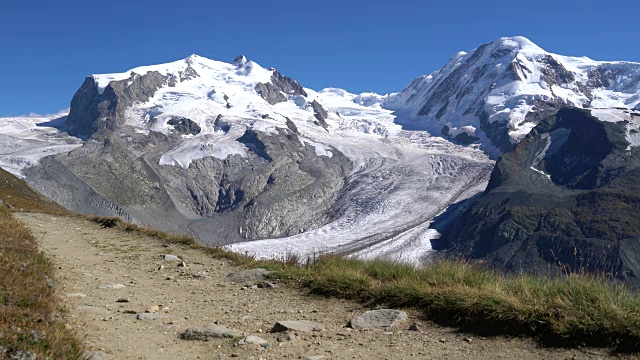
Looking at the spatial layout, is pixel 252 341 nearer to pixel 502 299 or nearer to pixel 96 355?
pixel 96 355

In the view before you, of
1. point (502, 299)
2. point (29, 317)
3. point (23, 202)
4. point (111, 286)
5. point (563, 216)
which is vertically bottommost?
point (111, 286)

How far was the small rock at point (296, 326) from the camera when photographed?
8273 millimetres

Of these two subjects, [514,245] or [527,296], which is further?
[514,245]

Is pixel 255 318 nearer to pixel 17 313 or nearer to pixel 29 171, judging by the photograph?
pixel 17 313

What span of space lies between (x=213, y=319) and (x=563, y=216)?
14724 cm

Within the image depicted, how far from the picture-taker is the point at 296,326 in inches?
330

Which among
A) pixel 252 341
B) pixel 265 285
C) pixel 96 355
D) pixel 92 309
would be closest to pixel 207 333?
pixel 252 341

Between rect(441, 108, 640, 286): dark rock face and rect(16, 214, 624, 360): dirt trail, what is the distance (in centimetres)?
9126

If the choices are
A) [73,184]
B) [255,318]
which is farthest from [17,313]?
[73,184]

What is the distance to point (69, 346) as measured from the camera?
18.9 feet

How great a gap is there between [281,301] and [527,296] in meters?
4.35

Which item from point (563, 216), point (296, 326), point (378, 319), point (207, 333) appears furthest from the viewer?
point (563, 216)

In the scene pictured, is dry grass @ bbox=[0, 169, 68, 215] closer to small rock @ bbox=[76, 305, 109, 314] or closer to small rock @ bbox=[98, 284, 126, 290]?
small rock @ bbox=[98, 284, 126, 290]

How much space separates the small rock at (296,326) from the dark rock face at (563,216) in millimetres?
93849
